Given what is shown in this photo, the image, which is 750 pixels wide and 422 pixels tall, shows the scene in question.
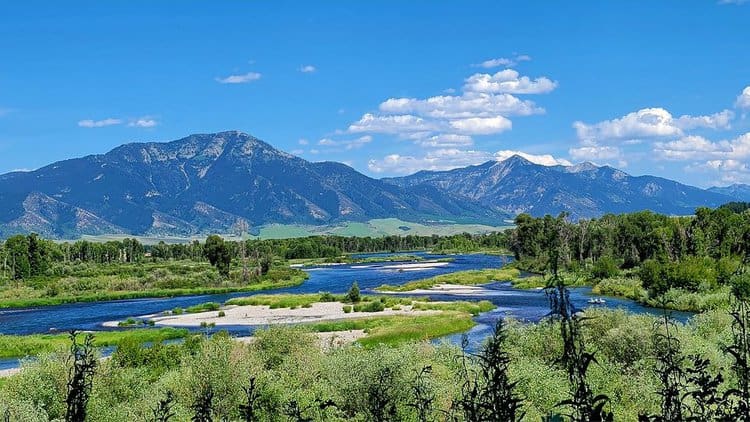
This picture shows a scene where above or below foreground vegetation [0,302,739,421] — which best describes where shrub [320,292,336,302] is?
below

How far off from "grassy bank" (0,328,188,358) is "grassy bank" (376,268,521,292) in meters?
48.7

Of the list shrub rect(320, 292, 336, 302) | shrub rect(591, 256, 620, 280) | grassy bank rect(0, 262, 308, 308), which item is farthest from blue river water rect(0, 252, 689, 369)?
shrub rect(320, 292, 336, 302)

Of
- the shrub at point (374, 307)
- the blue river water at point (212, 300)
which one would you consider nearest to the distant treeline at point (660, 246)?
the blue river water at point (212, 300)

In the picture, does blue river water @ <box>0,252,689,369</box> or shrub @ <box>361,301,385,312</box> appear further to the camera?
shrub @ <box>361,301,385,312</box>

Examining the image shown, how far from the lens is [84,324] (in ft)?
270

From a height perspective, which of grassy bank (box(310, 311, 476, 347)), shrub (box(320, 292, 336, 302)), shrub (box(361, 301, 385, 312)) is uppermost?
shrub (box(320, 292, 336, 302))

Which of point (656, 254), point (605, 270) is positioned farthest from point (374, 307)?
point (656, 254)

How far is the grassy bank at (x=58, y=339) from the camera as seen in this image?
62125 mm

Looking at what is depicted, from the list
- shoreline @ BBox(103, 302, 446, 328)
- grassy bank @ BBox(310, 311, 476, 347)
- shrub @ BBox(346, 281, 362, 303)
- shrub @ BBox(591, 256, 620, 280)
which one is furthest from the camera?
shrub @ BBox(591, 256, 620, 280)

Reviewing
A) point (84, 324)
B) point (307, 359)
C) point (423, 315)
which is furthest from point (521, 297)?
point (307, 359)

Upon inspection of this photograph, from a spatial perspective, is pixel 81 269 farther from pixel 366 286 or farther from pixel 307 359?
pixel 307 359

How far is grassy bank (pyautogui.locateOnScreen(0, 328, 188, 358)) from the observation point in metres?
62.1

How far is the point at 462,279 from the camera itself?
126m

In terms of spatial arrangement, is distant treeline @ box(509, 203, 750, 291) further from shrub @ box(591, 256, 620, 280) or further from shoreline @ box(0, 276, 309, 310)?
shoreline @ box(0, 276, 309, 310)
